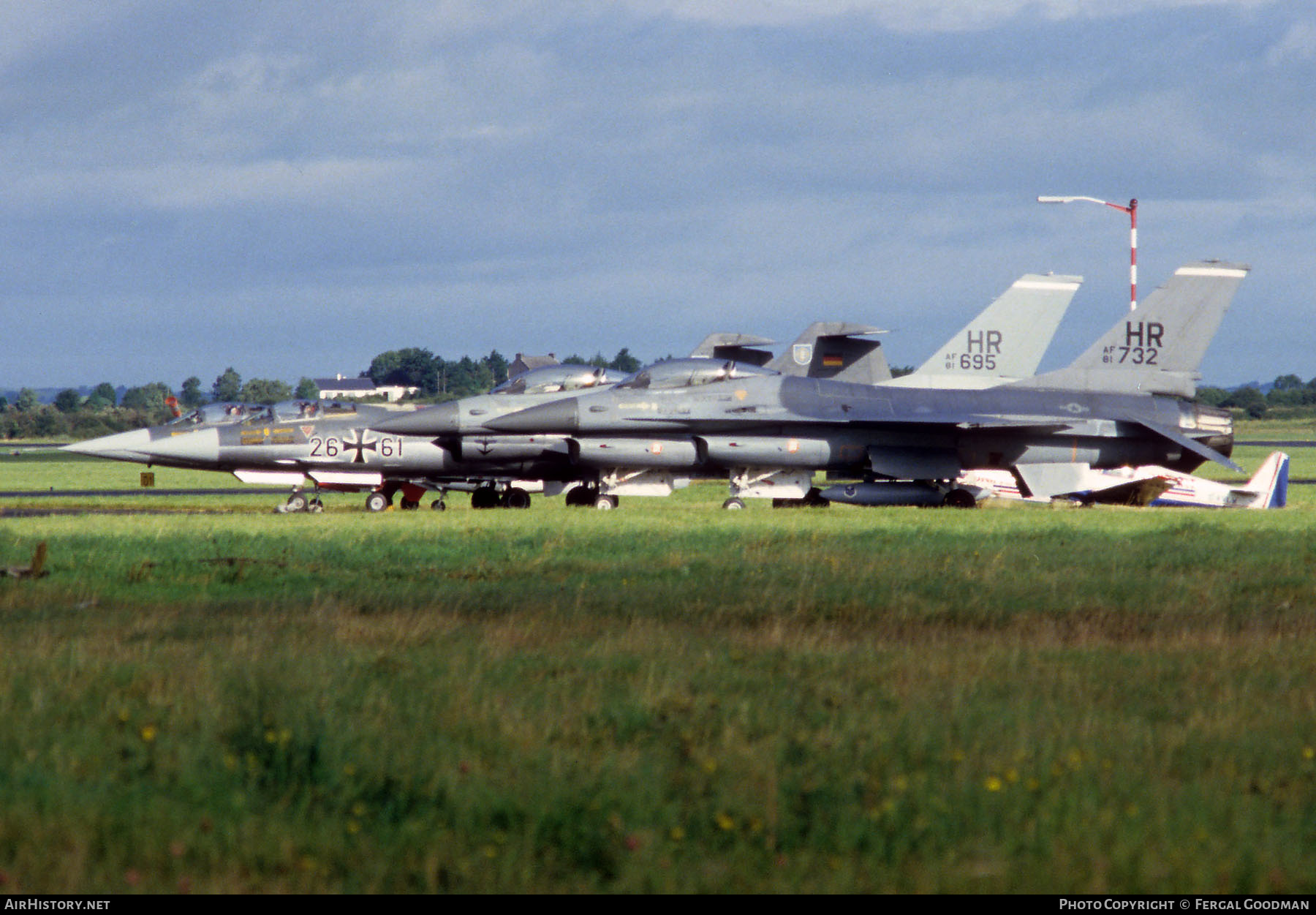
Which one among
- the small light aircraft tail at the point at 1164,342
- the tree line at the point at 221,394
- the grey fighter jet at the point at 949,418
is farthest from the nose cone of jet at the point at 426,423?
the tree line at the point at 221,394

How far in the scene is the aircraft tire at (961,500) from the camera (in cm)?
2491

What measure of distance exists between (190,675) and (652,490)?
57.6 feet

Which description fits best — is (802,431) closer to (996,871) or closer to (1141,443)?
(1141,443)

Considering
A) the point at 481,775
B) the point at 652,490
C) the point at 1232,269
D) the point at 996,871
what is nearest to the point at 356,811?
the point at 481,775

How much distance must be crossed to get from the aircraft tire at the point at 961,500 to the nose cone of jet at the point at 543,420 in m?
7.74

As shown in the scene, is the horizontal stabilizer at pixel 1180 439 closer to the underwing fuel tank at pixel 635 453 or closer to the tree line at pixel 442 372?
the underwing fuel tank at pixel 635 453

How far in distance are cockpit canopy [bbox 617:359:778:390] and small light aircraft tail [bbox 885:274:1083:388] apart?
498cm

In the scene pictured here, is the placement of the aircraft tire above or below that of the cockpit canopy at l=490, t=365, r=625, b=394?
below

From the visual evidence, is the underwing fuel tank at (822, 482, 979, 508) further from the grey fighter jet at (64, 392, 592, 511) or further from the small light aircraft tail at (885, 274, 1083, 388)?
the grey fighter jet at (64, 392, 592, 511)

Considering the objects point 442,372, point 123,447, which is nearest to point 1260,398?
point 442,372

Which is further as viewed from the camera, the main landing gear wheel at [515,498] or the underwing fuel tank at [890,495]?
the main landing gear wheel at [515,498]

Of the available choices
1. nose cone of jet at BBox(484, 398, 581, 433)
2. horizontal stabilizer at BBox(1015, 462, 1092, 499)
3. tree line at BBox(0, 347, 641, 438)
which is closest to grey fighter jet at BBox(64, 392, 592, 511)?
nose cone of jet at BBox(484, 398, 581, 433)

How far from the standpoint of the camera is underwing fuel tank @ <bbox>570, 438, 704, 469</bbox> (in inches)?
920

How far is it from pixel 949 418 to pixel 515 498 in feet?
30.4
